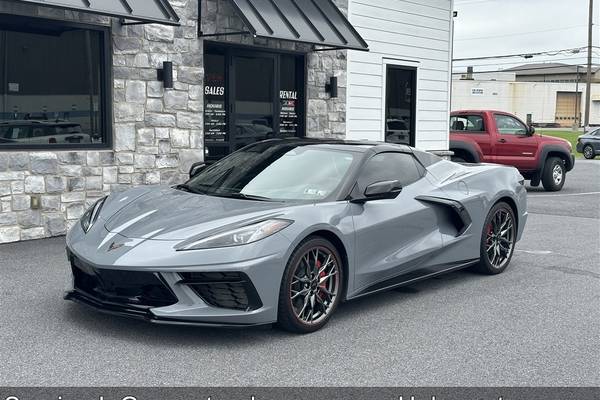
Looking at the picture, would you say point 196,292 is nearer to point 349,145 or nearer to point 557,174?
point 349,145

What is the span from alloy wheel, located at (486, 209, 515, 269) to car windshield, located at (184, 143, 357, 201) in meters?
1.99

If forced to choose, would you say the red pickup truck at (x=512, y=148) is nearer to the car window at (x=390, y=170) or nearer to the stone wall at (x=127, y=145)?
the stone wall at (x=127, y=145)

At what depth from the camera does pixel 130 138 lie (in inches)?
396

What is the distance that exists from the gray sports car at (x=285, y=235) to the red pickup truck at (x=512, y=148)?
382 inches

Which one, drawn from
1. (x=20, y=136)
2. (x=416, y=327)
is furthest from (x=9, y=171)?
(x=416, y=327)

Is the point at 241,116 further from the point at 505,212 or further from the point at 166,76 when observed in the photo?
the point at 505,212

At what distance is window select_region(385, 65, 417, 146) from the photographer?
49.8ft

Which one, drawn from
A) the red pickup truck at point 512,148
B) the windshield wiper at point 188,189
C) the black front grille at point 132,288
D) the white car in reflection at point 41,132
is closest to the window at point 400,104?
the red pickup truck at point 512,148

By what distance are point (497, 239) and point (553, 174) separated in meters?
10.2

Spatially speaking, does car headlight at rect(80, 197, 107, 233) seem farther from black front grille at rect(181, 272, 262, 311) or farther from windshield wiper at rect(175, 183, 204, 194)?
black front grille at rect(181, 272, 262, 311)

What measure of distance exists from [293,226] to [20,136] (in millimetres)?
5299

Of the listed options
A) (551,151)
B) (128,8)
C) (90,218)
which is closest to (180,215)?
(90,218)

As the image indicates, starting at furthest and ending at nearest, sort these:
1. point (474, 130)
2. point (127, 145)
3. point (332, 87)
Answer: point (474, 130)
point (332, 87)
point (127, 145)

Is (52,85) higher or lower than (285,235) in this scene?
higher
